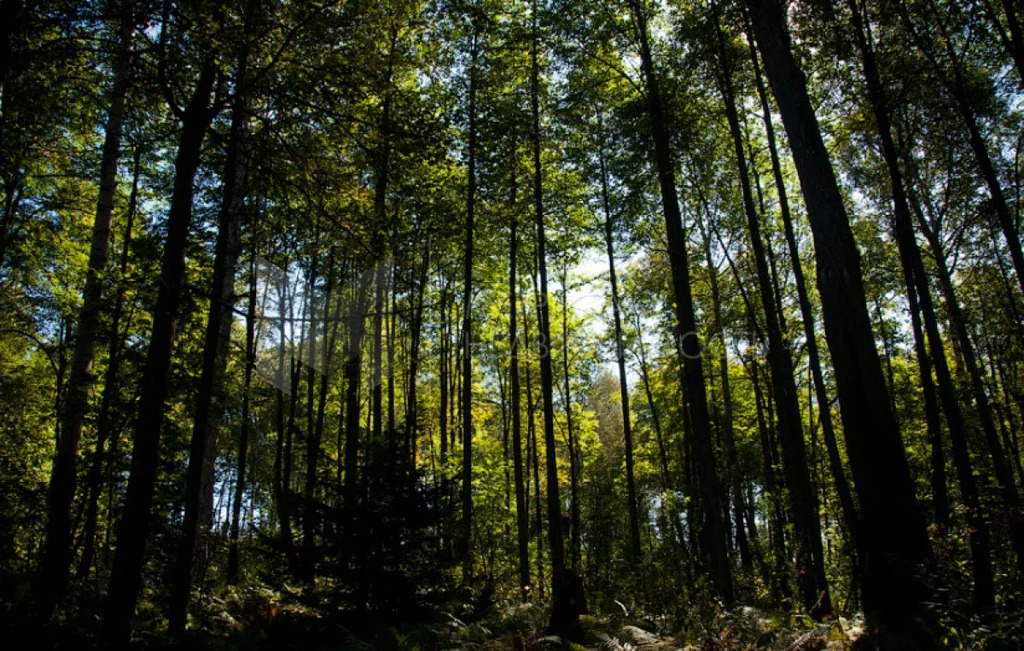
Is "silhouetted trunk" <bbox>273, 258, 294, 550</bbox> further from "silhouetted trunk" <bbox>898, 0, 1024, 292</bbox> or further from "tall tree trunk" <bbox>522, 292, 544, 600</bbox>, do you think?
"silhouetted trunk" <bbox>898, 0, 1024, 292</bbox>

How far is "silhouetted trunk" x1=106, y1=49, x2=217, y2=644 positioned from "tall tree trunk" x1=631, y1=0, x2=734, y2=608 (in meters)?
6.71

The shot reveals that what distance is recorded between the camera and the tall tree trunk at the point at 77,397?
19.1ft

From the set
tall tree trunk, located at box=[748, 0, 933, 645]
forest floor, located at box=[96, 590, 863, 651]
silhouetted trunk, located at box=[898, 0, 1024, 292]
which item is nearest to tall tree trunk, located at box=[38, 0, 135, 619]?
forest floor, located at box=[96, 590, 863, 651]

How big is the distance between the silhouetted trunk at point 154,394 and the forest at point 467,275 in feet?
0.11

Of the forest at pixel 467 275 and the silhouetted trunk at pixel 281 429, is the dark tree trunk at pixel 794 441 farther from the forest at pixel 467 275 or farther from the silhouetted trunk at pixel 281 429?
the silhouetted trunk at pixel 281 429

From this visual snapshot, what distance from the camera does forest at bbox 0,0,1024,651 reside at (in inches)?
195

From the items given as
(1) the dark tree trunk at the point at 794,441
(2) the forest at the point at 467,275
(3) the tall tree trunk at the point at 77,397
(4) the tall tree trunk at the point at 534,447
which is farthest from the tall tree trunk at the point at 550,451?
(3) the tall tree trunk at the point at 77,397

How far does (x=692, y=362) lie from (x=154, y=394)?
701cm

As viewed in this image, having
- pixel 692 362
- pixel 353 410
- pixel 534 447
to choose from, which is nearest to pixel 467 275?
pixel 353 410

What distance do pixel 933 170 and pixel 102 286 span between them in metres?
15.4

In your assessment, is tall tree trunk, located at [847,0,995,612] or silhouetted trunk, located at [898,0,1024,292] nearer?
tall tree trunk, located at [847,0,995,612]

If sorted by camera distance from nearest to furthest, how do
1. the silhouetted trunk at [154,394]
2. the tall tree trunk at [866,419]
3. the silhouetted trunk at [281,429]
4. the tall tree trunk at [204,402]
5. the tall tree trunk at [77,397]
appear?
1. the tall tree trunk at [866,419]
2. the silhouetted trunk at [154,394]
3. the tall tree trunk at [204,402]
4. the tall tree trunk at [77,397]
5. the silhouetted trunk at [281,429]

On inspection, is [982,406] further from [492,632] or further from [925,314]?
[492,632]

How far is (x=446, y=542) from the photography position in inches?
324
